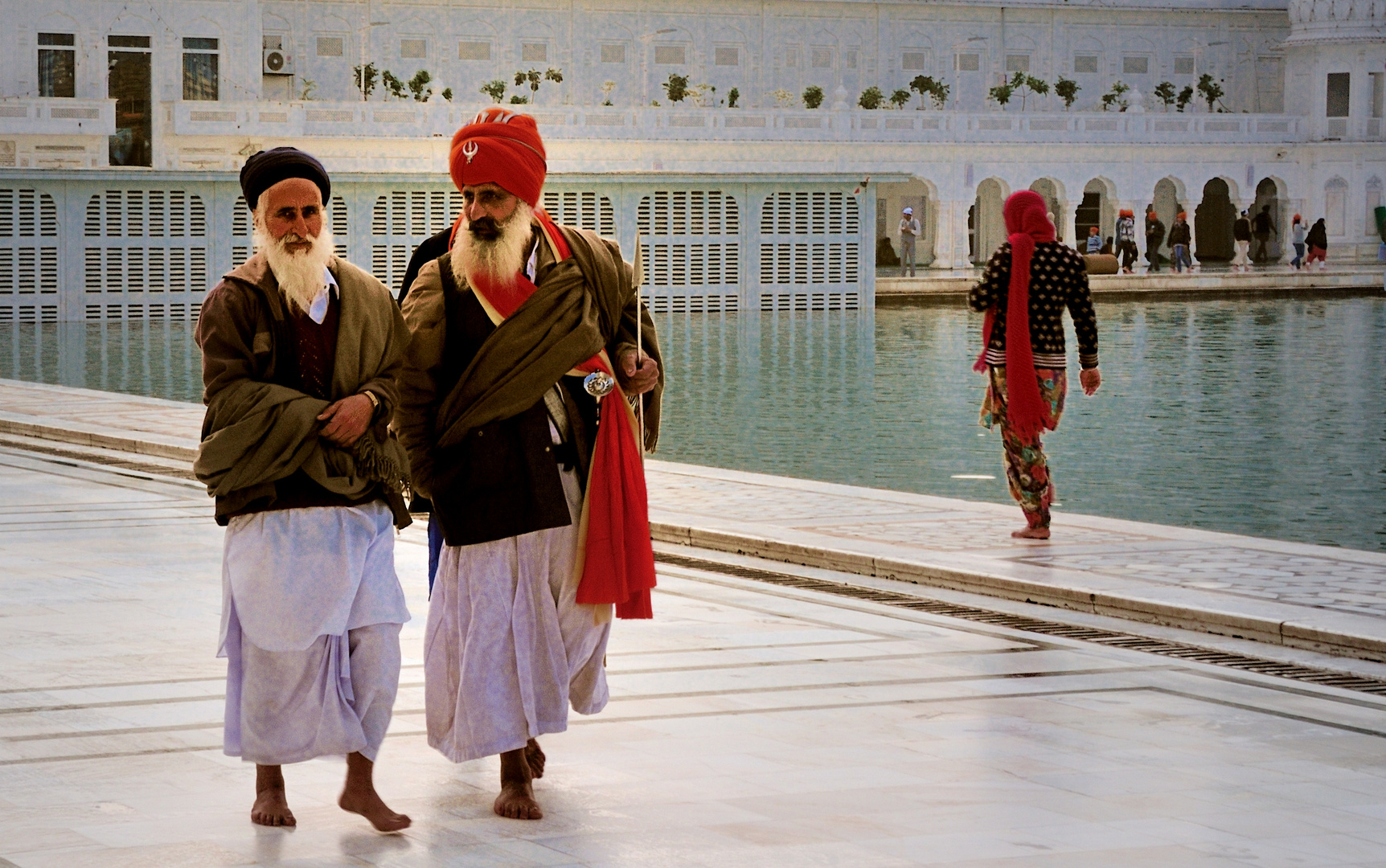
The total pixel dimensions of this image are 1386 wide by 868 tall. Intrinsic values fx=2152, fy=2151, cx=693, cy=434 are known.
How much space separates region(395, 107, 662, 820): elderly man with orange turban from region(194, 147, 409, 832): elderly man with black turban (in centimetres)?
21

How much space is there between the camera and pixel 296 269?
5199mm

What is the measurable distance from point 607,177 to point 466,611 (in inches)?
1390

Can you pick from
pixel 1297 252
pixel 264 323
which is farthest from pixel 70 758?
pixel 1297 252

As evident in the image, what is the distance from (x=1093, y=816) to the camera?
5.19m

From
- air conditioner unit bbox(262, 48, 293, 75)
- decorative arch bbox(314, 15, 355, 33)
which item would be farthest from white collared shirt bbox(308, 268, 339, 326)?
decorative arch bbox(314, 15, 355, 33)

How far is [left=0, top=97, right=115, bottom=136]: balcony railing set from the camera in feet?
149

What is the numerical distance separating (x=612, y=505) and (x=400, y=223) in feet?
113

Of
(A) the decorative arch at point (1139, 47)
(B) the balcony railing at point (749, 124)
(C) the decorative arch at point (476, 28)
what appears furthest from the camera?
(A) the decorative arch at point (1139, 47)

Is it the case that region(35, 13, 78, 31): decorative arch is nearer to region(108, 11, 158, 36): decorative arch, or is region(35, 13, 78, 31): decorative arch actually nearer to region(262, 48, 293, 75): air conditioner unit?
region(108, 11, 158, 36): decorative arch

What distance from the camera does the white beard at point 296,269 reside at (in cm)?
520

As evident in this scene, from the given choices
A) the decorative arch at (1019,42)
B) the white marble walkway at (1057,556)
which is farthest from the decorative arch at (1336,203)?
the white marble walkway at (1057,556)

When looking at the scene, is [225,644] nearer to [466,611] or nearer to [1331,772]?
[466,611]

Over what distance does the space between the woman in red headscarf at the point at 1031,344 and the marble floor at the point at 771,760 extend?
185 cm

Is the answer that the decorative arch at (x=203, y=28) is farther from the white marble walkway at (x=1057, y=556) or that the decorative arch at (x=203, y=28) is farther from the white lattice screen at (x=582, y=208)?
the white marble walkway at (x=1057, y=556)
